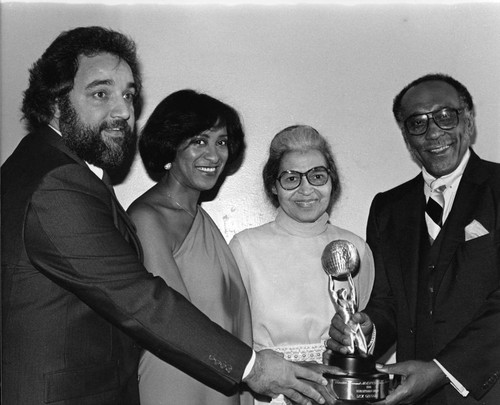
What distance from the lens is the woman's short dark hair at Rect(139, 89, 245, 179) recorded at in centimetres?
244

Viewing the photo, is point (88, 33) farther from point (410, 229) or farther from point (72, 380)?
point (410, 229)

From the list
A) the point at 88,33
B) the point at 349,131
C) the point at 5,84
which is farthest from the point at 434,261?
the point at 5,84

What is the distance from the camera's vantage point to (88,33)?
2066 millimetres

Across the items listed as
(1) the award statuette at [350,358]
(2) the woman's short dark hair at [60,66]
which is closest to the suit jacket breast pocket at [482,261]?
(1) the award statuette at [350,358]

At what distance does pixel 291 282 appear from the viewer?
8.19 ft

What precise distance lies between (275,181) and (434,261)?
64 centimetres

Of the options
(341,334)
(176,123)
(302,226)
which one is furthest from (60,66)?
(341,334)

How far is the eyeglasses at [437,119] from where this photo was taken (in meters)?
2.47

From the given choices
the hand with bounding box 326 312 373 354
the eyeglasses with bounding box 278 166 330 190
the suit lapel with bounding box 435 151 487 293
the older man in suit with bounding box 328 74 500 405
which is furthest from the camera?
the eyeglasses with bounding box 278 166 330 190

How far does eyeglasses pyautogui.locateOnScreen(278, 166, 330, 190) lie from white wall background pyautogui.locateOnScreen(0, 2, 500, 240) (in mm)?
684

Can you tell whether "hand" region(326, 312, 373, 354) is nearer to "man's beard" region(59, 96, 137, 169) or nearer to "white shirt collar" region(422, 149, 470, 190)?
"white shirt collar" region(422, 149, 470, 190)

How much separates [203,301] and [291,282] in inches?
13.8

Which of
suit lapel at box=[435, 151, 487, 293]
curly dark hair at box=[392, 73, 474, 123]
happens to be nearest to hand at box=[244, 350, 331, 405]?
suit lapel at box=[435, 151, 487, 293]

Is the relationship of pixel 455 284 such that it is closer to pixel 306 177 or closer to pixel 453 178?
pixel 453 178
